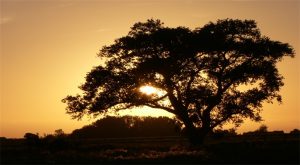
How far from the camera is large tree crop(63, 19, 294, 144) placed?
5941 centimetres

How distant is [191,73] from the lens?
6019cm

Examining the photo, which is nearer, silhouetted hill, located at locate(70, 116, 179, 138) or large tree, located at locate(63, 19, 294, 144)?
large tree, located at locate(63, 19, 294, 144)

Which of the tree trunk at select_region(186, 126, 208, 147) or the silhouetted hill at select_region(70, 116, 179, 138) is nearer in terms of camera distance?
the tree trunk at select_region(186, 126, 208, 147)

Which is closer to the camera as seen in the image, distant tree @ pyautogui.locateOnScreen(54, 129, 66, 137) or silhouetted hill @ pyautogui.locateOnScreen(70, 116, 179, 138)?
distant tree @ pyautogui.locateOnScreen(54, 129, 66, 137)

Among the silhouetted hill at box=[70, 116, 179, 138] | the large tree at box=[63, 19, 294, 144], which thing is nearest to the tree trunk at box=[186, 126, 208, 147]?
the large tree at box=[63, 19, 294, 144]

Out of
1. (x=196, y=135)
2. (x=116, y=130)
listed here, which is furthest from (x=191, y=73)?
(x=116, y=130)

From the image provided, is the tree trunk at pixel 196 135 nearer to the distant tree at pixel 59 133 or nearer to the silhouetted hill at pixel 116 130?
the distant tree at pixel 59 133

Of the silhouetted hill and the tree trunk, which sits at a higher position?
the silhouetted hill

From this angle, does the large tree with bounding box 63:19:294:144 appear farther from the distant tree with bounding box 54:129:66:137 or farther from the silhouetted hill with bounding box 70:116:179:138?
the silhouetted hill with bounding box 70:116:179:138

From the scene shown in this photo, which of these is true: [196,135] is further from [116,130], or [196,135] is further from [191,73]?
[116,130]

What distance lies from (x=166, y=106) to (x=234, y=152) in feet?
45.9

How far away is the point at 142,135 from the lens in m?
110

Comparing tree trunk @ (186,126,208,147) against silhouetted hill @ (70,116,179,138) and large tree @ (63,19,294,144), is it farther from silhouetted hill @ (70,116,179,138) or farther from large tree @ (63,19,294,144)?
silhouetted hill @ (70,116,179,138)

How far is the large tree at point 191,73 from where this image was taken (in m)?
59.4
